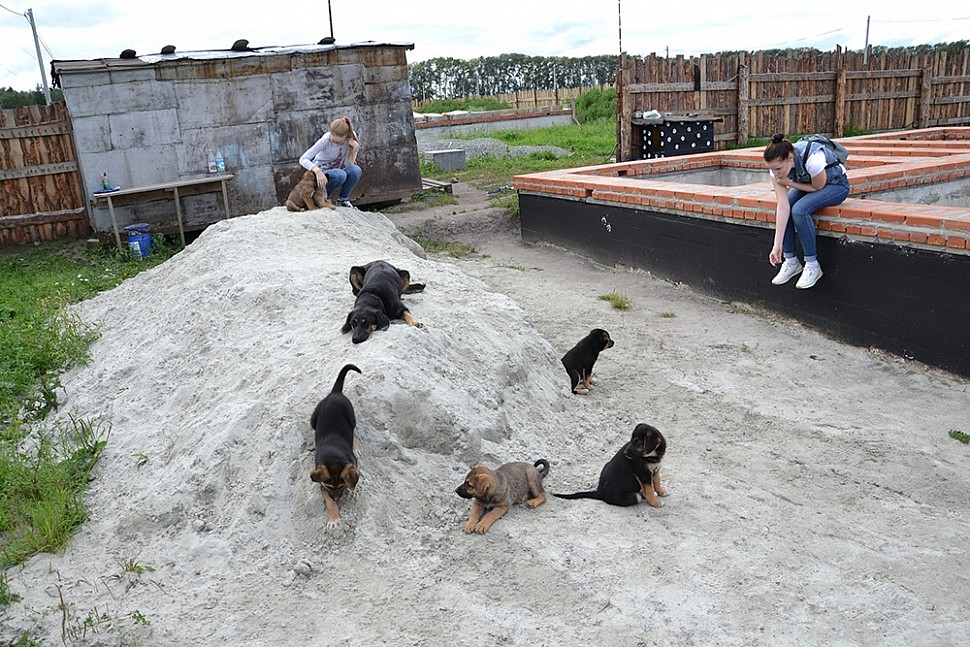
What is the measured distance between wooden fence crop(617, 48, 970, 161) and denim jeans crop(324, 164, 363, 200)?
7.14 meters

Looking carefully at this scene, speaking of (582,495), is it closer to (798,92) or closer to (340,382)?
(340,382)

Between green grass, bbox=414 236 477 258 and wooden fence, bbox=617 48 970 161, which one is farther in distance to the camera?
wooden fence, bbox=617 48 970 161

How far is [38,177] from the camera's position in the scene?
1310 centimetres

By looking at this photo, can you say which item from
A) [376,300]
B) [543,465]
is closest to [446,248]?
[376,300]

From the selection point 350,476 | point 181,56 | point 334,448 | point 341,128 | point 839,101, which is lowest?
point 350,476

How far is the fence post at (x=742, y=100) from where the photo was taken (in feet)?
56.4

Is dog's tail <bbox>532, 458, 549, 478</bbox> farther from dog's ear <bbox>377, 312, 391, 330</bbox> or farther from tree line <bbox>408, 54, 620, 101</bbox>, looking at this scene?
tree line <bbox>408, 54, 620, 101</bbox>

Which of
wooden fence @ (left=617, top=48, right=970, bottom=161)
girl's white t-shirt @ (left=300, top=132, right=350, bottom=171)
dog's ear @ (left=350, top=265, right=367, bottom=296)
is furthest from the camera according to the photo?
wooden fence @ (left=617, top=48, right=970, bottom=161)

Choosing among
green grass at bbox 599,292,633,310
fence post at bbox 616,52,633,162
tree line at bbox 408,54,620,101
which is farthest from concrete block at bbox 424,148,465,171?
tree line at bbox 408,54,620,101

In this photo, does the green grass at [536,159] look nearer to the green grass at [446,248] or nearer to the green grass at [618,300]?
the green grass at [446,248]

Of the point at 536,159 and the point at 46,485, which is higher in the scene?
the point at 536,159

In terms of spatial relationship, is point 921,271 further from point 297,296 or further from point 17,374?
point 17,374

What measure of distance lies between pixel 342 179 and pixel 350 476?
680cm

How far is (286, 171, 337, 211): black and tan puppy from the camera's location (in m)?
9.11
